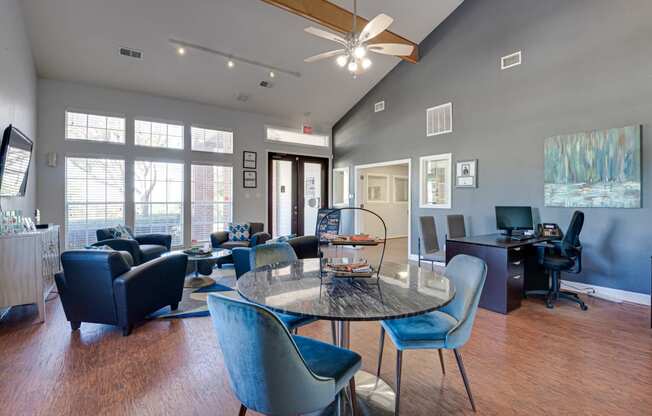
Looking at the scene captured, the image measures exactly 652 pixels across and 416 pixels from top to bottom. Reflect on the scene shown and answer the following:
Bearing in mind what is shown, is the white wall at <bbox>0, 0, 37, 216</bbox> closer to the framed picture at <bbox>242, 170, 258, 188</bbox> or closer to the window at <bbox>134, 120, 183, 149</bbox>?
the window at <bbox>134, 120, 183, 149</bbox>

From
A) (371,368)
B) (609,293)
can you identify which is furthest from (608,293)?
(371,368)

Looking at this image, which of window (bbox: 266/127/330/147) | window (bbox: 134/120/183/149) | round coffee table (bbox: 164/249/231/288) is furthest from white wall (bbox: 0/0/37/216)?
window (bbox: 266/127/330/147)

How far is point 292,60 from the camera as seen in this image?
6086 millimetres

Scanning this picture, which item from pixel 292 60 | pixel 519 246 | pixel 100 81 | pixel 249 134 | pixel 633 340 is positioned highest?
pixel 292 60

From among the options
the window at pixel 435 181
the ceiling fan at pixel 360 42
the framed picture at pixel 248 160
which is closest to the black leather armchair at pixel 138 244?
the framed picture at pixel 248 160

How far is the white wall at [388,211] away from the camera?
8889 mm

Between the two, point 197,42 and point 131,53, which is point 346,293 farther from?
point 131,53

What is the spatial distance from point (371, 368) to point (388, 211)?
761 cm

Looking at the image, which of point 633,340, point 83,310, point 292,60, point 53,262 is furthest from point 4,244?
point 633,340

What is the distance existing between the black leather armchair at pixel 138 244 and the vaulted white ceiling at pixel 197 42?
2788 mm

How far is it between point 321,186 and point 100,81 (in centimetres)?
526

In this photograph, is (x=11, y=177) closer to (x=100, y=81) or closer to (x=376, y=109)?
(x=100, y=81)

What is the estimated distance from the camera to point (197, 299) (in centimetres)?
391

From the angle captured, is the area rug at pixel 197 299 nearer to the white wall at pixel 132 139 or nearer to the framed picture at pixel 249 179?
the white wall at pixel 132 139
